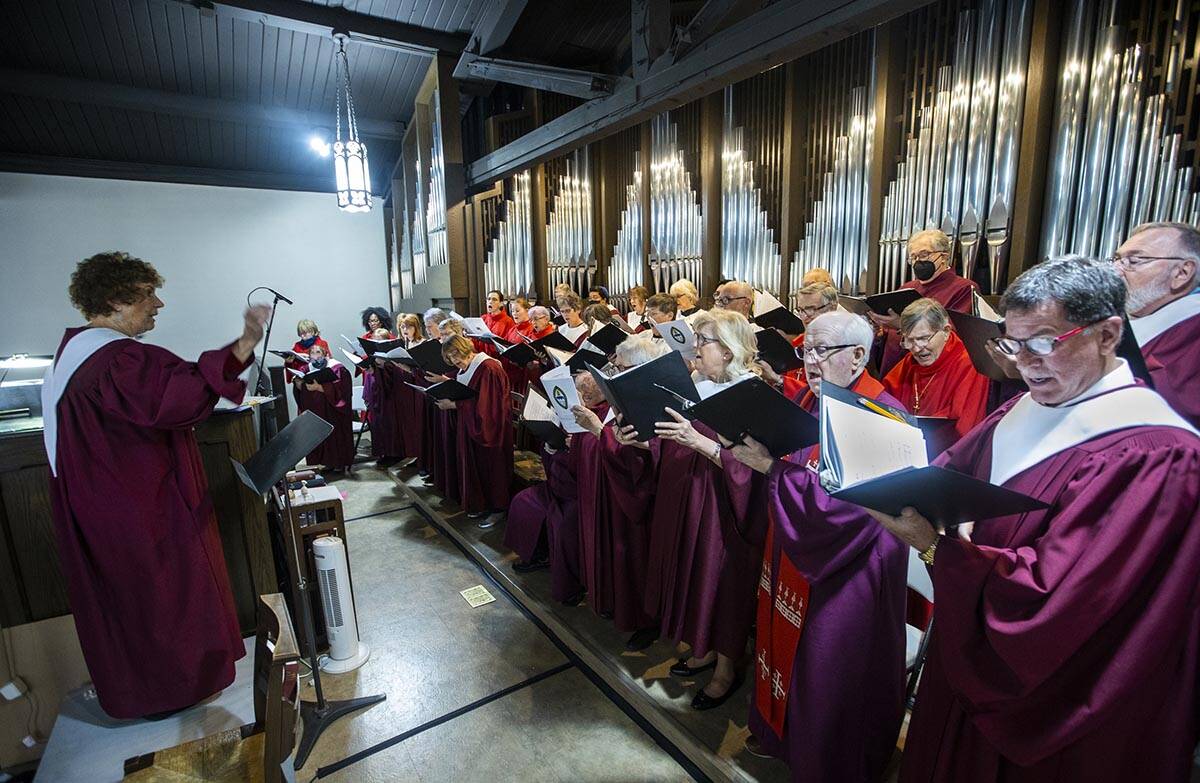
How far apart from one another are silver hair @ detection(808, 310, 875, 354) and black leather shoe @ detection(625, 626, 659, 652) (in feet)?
5.82

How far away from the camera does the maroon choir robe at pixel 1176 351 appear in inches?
68.9

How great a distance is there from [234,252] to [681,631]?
9.55 metres

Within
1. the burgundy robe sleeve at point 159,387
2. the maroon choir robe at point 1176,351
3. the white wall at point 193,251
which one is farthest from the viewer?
the white wall at point 193,251

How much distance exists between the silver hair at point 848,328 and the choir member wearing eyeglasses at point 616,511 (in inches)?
34.7

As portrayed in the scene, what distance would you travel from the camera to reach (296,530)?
8.83ft

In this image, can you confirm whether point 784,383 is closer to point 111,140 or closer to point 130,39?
point 130,39

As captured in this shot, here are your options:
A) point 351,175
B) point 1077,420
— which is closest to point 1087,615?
point 1077,420

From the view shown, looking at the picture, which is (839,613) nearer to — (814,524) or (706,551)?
(814,524)

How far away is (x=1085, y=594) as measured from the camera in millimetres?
985

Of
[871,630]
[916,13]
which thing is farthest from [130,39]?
[871,630]

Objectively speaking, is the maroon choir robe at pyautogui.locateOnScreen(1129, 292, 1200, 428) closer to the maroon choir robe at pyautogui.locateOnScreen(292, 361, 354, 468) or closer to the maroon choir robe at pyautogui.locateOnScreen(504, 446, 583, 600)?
the maroon choir robe at pyautogui.locateOnScreen(504, 446, 583, 600)

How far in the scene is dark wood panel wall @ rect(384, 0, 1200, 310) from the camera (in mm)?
2955

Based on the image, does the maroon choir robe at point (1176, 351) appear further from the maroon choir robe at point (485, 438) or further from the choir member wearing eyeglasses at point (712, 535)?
the maroon choir robe at point (485, 438)

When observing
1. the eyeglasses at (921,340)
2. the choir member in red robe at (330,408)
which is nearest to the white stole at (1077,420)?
the eyeglasses at (921,340)
